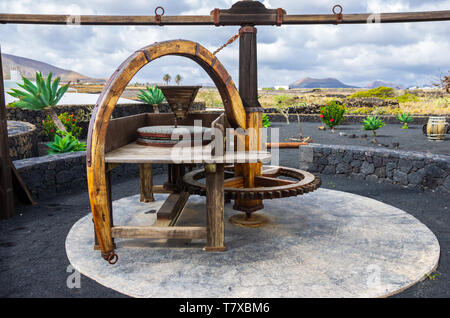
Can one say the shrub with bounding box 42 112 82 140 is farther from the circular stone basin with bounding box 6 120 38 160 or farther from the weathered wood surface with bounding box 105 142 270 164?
the weathered wood surface with bounding box 105 142 270 164

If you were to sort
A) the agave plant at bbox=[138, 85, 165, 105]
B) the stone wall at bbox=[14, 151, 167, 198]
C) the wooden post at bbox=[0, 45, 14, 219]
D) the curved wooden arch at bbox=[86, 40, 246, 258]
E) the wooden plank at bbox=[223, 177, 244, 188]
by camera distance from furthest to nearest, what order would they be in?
the agave plant at bbox=[138, 85, 165, 105] < the stone wall at bbox=[14, 151, 167, 198] < the wooden post at bbox=[0, 45, 14, 219] < the wooden plank at bbox=[223, 177, 244, 188] < the curved wooden arch at bbox=[86, 40, 246, 258]

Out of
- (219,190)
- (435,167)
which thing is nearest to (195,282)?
(219,190)

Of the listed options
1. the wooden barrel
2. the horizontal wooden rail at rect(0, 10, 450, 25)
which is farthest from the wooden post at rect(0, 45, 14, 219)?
the wooden barrel

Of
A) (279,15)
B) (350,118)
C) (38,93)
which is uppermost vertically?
(279,15)

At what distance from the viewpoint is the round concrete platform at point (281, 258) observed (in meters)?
3.14

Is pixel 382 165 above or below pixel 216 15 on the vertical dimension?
below

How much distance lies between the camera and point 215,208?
378cm

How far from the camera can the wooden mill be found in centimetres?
340

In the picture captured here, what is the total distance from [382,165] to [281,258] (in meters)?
4.50

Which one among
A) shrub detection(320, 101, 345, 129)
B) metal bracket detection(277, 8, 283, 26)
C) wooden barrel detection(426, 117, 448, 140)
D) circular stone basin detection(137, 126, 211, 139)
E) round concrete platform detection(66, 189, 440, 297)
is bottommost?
round concrete platform detection(66, 189, 440, 297)

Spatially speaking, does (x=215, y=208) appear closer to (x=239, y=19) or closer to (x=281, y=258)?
(x=281, y=258)

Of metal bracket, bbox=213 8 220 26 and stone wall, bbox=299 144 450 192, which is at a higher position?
metal bracket, bbox=213 8 220 26

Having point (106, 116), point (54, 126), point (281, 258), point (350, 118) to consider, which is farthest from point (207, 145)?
point (350, 118)

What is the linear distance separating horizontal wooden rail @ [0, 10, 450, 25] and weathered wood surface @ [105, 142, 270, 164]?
64.0 inches
